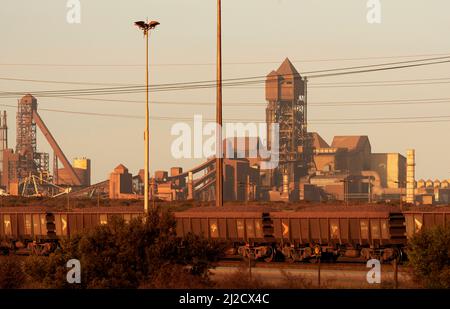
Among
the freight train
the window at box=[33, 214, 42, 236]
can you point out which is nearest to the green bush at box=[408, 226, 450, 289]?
the freight train

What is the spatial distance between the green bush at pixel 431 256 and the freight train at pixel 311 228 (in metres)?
9.47

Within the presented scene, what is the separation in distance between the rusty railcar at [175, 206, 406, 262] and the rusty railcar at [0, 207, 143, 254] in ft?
21.9

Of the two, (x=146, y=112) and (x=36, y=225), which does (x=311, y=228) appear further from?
(x=36, y=225)

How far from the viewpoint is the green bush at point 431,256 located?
25516mm

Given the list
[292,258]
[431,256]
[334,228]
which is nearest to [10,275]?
[431,256]

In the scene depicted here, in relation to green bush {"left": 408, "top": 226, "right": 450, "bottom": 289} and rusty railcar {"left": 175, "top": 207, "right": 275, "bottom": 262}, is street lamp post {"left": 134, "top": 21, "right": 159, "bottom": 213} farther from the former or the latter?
green bush {"left": 408, "top": 226, "right": 450, "bottom": 289}

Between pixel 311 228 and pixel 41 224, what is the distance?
63.0ft

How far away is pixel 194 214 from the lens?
45.0 meters

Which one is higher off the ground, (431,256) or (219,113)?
(219,113)

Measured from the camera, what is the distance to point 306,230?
41031mm

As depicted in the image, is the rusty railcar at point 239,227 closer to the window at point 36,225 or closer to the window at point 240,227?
the window at point 240,227

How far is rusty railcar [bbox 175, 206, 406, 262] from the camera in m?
39.3

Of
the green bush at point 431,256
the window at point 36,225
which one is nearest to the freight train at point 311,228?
the window at point 36,225
